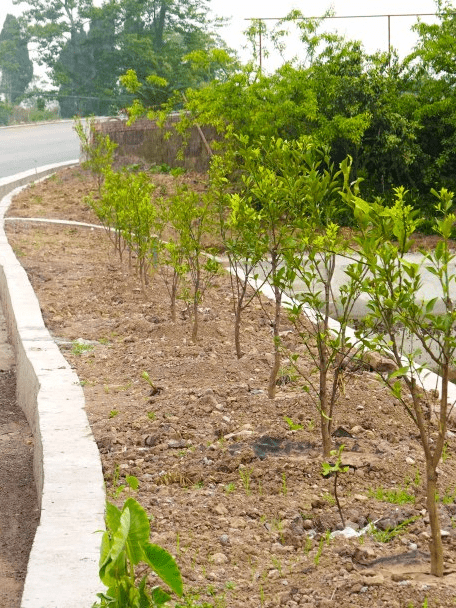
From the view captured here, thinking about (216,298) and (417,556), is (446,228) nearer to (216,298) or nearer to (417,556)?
(417,556)

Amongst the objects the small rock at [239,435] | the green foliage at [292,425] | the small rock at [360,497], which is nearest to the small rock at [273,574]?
the small rock at [360,497]

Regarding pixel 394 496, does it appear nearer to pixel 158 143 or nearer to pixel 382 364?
pixel 382 364

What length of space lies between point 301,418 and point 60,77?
49.6 meters

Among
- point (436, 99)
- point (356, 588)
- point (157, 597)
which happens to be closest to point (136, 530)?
point (157, 597)

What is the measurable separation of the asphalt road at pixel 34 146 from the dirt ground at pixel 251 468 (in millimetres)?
17099

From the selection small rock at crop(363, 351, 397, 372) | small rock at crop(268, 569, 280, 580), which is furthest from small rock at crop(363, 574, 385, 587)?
small rock at crop(363, 351, 397, 372)

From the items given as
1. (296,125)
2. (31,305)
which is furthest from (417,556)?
(296,125)

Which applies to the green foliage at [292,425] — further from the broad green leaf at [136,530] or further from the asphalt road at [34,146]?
the asphalt road at [34,146]

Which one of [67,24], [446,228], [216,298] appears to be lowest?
[216,298]

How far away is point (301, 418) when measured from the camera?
16.3ft

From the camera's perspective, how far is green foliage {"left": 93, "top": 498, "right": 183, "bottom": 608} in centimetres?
237

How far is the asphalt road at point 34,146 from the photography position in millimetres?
25859

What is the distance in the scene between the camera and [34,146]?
31531 mm

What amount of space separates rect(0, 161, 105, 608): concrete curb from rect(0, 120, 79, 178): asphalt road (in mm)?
17241
